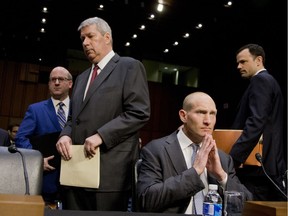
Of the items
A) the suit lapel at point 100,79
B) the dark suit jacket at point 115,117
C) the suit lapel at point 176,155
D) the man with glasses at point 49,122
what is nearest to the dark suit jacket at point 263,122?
the suit lapel at point 176,155

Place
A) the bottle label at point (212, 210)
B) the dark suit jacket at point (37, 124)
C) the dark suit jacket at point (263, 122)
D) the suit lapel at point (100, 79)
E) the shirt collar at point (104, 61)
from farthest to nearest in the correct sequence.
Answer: the dark suit jacket at point (37, 124) < the dark suit jacket at point (263, 122) < the shirt collar at point (104, 61) < the suit lapel at point (100, 79) < the bottle label at point (212, 210)

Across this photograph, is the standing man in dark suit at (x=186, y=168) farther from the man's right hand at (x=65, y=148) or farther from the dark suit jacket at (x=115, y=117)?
the man's right hand at (x=65, y=148)

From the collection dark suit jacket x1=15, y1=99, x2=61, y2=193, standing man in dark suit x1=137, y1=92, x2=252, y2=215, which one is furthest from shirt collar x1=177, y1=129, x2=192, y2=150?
dark suit jacket x1=15, y1=99, x2=61, y2=193

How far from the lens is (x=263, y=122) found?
2.35m

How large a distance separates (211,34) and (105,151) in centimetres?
734

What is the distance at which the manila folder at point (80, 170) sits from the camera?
1.70m

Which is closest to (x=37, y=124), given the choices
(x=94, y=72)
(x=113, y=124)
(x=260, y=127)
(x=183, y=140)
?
(x=94, y=72)

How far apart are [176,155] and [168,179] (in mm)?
170

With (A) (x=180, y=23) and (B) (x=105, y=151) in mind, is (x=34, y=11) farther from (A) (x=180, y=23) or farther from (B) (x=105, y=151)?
(B) (x=105, y=151)

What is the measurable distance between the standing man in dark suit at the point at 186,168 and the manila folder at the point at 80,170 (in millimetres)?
220

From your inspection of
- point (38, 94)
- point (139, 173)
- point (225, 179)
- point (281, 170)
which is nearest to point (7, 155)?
point (139, 173)

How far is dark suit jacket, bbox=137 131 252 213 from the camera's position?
1565mm

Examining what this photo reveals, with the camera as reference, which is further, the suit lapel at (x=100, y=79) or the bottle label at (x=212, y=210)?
the suit lapel at (x=100, y=79)

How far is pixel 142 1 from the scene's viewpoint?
7.43 metres
